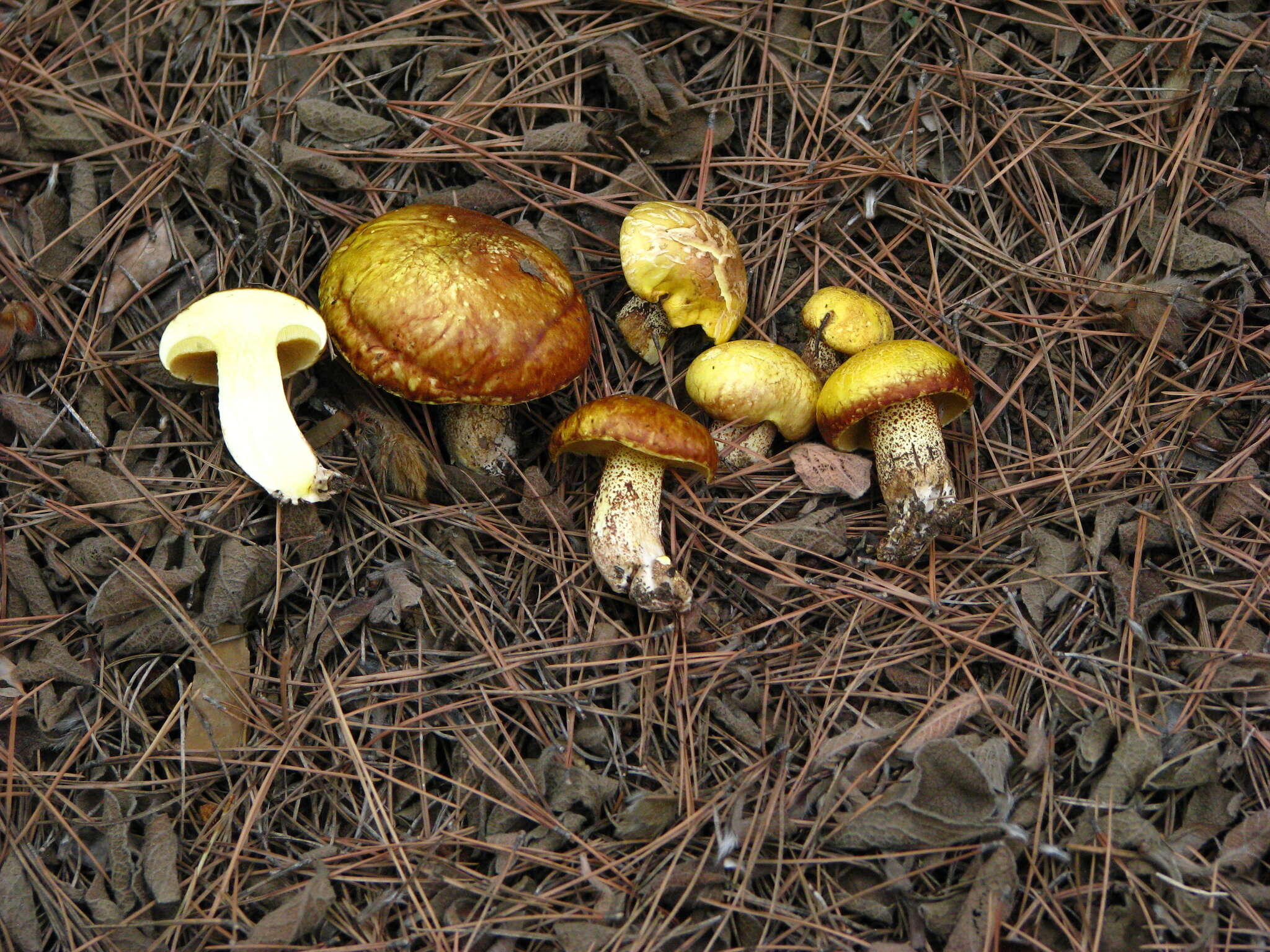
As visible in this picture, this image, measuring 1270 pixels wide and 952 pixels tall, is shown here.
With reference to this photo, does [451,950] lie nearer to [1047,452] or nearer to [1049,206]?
[1047,452]

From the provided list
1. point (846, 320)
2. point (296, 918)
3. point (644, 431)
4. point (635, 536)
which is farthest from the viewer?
point (846, 320)

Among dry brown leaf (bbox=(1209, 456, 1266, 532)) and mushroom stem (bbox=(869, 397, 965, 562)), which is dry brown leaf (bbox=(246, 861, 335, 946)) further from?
dry brown leaf (bbox=(1209, 456, 1266, 532))

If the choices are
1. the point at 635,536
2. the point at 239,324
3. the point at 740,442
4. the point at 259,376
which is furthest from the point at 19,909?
the point at 740,442

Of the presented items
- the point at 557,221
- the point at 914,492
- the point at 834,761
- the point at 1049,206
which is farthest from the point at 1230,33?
the point at 834,761

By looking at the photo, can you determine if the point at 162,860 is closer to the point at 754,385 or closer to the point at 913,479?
the point at 754,385

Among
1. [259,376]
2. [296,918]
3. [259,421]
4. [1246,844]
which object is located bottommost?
[1246,844]

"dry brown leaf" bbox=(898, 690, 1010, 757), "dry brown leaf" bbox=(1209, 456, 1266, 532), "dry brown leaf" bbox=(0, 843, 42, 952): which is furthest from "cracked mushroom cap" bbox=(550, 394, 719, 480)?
"dry brown leaf" bbox=(0, 843, 42, 952)

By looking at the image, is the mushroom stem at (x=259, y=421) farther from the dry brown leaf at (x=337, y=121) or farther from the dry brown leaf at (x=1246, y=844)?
the dry brown leaf at (x=1246, y=844)
